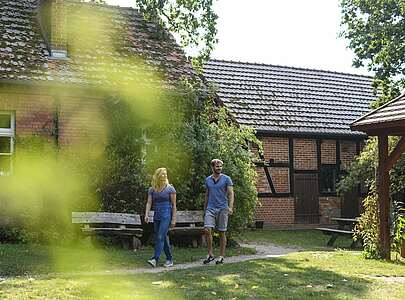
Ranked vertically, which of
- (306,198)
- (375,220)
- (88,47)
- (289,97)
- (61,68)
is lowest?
(375,220)

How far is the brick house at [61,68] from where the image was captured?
1519 centimetres

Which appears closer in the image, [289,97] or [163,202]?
[163,202]

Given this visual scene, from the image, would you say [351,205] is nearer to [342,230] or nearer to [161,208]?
[342,230]

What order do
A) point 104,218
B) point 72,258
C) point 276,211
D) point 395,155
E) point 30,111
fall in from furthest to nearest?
point 276,211
point 30,111
point 104,218
point 395,155
point 72,258

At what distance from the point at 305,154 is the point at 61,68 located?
11350 millimetres

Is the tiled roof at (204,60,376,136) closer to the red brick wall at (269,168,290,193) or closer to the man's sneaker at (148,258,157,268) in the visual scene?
the red brick wall at (269,168,290,193)

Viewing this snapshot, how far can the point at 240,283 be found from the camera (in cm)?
892

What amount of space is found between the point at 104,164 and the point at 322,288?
24.0 feet

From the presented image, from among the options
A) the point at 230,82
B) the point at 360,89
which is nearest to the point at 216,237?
the point at 230,82

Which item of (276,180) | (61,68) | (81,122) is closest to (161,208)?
(81,122)

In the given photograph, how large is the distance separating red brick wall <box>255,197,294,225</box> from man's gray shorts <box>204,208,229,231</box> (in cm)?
1138

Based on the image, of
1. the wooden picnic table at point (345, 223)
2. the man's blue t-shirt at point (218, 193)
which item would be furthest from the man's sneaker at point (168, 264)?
the wooden picnic table at point (345, 223)

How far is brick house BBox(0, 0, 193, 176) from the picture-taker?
49.8ft

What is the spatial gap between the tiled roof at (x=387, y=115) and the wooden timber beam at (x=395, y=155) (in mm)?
482
